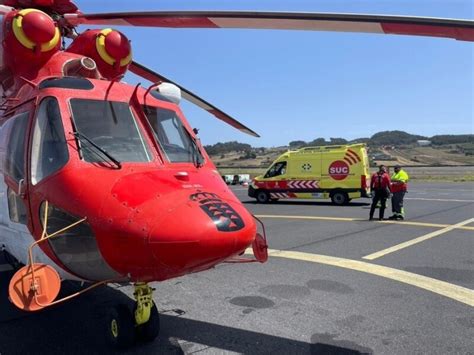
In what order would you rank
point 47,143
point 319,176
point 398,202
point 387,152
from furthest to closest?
point 387,152, point 319,176, point 398,202, point 47,143

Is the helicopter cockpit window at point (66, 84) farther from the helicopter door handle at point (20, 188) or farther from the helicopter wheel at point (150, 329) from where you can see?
the helicopter wheel at point (150, 329)

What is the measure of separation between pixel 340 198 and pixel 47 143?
54.9 ft

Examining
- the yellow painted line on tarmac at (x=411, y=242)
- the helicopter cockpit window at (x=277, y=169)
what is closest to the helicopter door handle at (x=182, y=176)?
the yellow painted line on tarmac at (x=411, y=242)

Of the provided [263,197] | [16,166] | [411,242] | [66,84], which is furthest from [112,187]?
[263,197]

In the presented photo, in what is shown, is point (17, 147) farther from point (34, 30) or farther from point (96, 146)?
point (34, 30)

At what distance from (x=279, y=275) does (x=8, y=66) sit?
464 centimetres

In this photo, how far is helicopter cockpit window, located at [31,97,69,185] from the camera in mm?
3950

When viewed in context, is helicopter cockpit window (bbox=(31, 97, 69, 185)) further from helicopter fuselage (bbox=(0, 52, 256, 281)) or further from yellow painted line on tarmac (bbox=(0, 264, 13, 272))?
yellow painted line on tarmac (bbox=(0, 264, 13, 272))

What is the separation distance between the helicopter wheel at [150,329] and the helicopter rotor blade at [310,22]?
2752 mm

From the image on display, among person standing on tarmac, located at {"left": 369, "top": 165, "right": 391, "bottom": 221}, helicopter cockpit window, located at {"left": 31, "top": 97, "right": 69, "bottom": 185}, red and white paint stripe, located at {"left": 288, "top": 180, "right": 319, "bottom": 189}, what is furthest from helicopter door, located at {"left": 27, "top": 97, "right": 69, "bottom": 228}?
red and white paint stripe, located at {"left": 288, "top": 180, "right": 319, "bottom": 189}

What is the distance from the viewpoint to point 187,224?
3.12 meters

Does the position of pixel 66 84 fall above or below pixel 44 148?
above

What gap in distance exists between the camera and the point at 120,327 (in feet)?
12.9

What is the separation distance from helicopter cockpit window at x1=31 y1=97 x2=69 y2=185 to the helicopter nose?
132 cm
